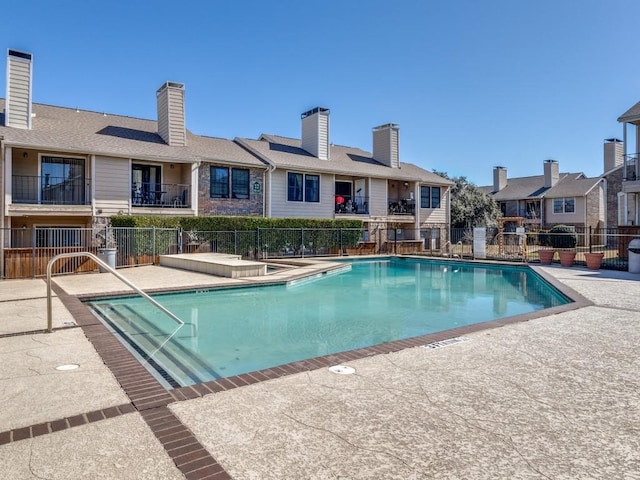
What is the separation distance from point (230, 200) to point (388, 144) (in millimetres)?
12749

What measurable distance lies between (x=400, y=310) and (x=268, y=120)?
21.9 meters

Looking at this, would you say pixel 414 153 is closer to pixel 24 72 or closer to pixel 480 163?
pixel 480 163

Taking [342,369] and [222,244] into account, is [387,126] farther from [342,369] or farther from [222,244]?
[342,369]

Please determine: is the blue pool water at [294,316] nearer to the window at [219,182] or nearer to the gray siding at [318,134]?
the window at [219,182]

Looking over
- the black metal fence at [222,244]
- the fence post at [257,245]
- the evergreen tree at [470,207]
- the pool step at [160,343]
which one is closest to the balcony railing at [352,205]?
the black metal fence at [222,244]

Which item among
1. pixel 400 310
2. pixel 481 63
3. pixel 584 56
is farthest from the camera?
pixel 481 63

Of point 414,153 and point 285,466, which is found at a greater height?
point 414,153

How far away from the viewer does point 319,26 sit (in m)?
16.7

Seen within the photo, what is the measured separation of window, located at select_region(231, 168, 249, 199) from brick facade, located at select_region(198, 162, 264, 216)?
214mm

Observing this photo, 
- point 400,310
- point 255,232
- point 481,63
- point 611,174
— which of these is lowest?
point 400,310

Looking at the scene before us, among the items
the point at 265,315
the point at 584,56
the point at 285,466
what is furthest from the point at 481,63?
the point at 285,466

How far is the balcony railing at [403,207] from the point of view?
90.9ft

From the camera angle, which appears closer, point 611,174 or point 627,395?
point 627,395

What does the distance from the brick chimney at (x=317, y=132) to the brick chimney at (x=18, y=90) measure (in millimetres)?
14233
